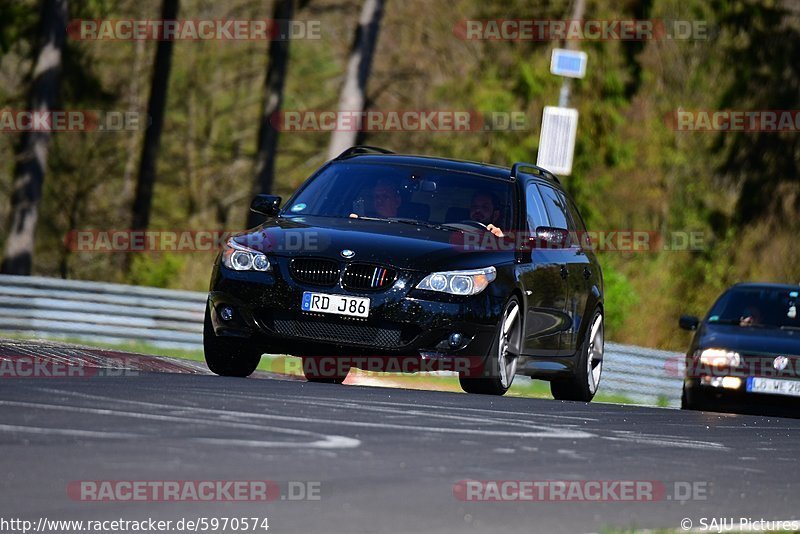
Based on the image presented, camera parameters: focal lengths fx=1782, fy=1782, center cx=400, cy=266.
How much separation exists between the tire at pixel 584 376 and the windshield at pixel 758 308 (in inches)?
112

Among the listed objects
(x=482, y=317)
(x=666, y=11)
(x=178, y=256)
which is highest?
(x=666, y=11)

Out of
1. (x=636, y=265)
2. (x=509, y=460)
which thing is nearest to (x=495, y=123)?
(x=636, y=265)

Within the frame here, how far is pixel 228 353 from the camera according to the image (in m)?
12.9

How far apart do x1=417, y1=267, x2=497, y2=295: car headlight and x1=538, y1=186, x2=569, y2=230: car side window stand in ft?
8.84

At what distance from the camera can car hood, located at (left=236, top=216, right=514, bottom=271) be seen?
12.2 m

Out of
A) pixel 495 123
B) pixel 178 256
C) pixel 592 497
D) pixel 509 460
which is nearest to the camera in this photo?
pixel 592 497

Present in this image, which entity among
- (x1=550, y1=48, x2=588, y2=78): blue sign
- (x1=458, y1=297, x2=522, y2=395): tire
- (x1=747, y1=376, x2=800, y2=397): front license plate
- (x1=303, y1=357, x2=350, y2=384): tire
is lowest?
(x1=747, y1=376, x2=800, y2=397): front license plate

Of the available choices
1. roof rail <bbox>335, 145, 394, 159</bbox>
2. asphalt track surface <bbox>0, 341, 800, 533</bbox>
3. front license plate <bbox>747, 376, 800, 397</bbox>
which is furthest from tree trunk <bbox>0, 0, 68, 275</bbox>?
asphalt track surface <bbox>0, 341, 800, 533</bbox>

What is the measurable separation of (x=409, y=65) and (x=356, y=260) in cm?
3327

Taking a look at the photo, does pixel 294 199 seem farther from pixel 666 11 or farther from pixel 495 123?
pixel 666 11

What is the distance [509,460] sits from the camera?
322 inches

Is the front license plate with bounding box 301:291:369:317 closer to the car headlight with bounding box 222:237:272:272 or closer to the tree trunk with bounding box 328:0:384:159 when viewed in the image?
the car headlight with bounding box 222:237:272:272

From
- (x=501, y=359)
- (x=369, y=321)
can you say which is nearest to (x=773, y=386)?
(x=501, y=359)

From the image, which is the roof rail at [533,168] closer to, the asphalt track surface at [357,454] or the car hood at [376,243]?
the car hood at [376,243]
